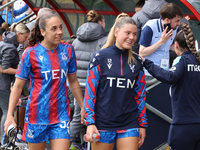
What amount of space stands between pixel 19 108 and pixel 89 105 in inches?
138

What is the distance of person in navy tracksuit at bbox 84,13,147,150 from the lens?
2832 millimetres

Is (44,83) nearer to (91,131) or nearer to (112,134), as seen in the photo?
(91,131)

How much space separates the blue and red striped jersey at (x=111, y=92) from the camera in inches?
112


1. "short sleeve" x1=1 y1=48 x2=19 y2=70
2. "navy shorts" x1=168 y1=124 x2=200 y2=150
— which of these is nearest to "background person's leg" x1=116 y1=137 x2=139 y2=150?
"navy shorts" x1=168 y1=124 x2=200 y2=150

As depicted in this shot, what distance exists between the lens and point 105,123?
9.29 ft

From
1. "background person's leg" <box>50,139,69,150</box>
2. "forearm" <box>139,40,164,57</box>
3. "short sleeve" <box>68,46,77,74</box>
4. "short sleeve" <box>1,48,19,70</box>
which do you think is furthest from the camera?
"short sleeve" <box>1,48,19,70</box>

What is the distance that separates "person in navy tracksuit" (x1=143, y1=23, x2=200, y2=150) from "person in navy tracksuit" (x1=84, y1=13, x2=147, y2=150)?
360mm

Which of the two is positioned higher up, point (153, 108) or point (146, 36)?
point (146, 36)

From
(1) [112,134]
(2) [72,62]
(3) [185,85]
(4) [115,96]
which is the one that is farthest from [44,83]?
(3) [185,85]

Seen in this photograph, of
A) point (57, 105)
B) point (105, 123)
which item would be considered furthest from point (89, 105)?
point (57, 105)

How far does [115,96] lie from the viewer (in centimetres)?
285

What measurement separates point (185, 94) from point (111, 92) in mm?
830

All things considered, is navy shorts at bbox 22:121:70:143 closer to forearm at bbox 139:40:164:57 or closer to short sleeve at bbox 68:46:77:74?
short sleeve at bbox 68:46:77:74

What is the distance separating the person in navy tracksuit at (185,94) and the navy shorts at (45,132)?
107 cm
